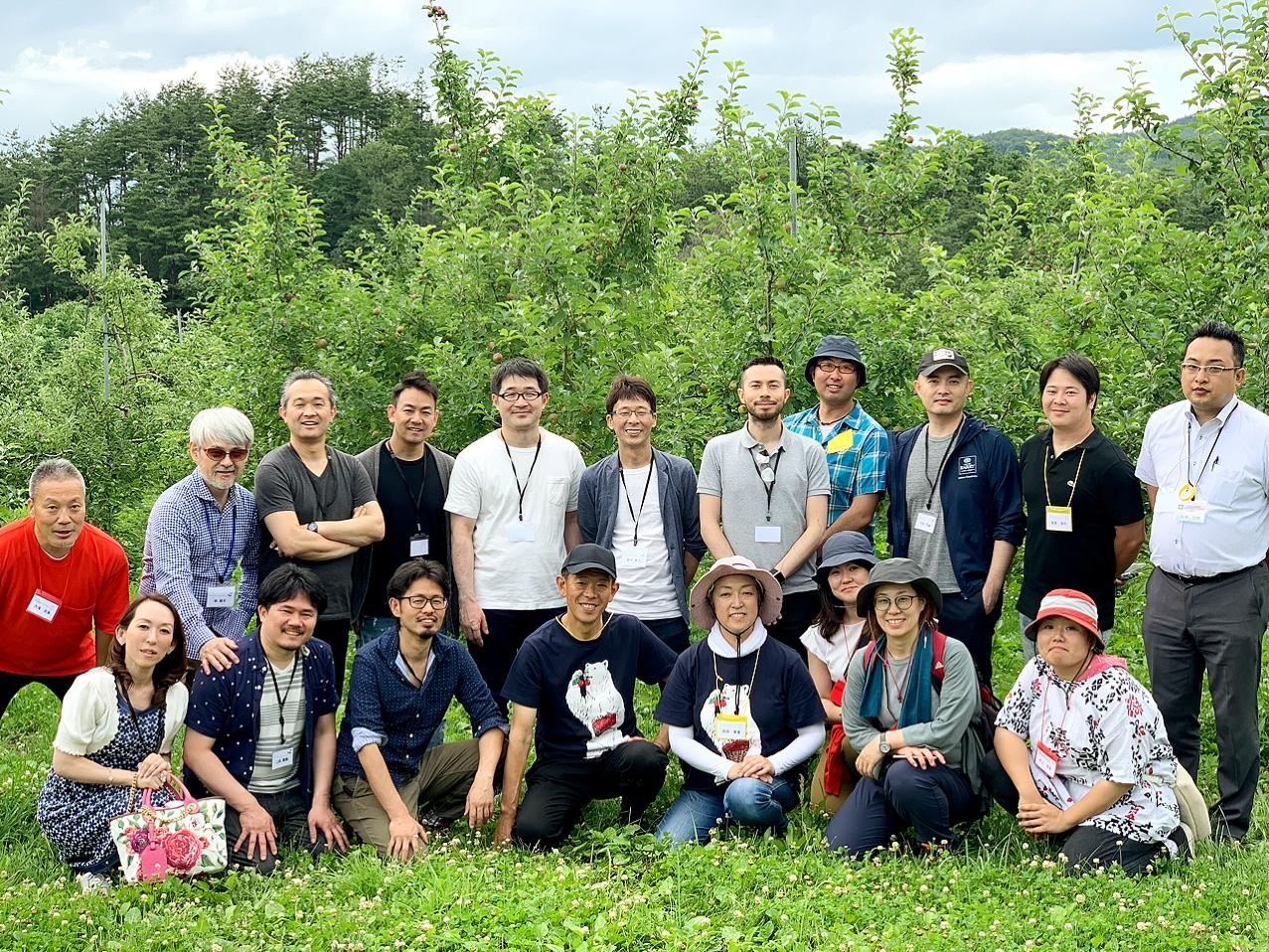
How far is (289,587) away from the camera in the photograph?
518 centimetres

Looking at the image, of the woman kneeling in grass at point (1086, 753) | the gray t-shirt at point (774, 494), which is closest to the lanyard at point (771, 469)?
the gray t-shirt at point (774, 494)

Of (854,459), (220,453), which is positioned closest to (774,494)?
(854,459)

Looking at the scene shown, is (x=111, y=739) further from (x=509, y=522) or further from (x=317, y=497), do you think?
(x=509, y=522)

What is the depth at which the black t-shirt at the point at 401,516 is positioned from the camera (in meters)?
6.10

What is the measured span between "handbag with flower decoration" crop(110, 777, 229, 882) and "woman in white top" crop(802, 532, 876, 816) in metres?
2.66

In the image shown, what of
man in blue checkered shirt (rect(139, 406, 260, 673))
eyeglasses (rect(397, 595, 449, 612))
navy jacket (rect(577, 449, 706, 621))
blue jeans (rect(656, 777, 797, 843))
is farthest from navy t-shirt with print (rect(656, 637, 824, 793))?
man in blue checkered shirt (rect(139, 406, 260, 673))

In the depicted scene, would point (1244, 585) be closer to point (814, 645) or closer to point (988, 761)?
point (988, 761)

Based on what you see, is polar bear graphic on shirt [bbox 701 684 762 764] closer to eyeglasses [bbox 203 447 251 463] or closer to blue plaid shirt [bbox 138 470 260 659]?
blue plaid shirt [bbox 138 470 260 659]

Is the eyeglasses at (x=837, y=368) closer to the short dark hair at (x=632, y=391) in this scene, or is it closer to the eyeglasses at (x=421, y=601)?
the short dark hair at (x=632, y=391)

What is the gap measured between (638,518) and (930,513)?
4.70 feet

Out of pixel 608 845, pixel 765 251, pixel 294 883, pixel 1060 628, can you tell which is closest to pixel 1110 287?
pixel 765 251

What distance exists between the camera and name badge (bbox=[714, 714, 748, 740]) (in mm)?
5406

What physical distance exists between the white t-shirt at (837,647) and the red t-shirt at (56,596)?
3295 millimetres

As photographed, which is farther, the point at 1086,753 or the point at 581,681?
the point at 581,681
